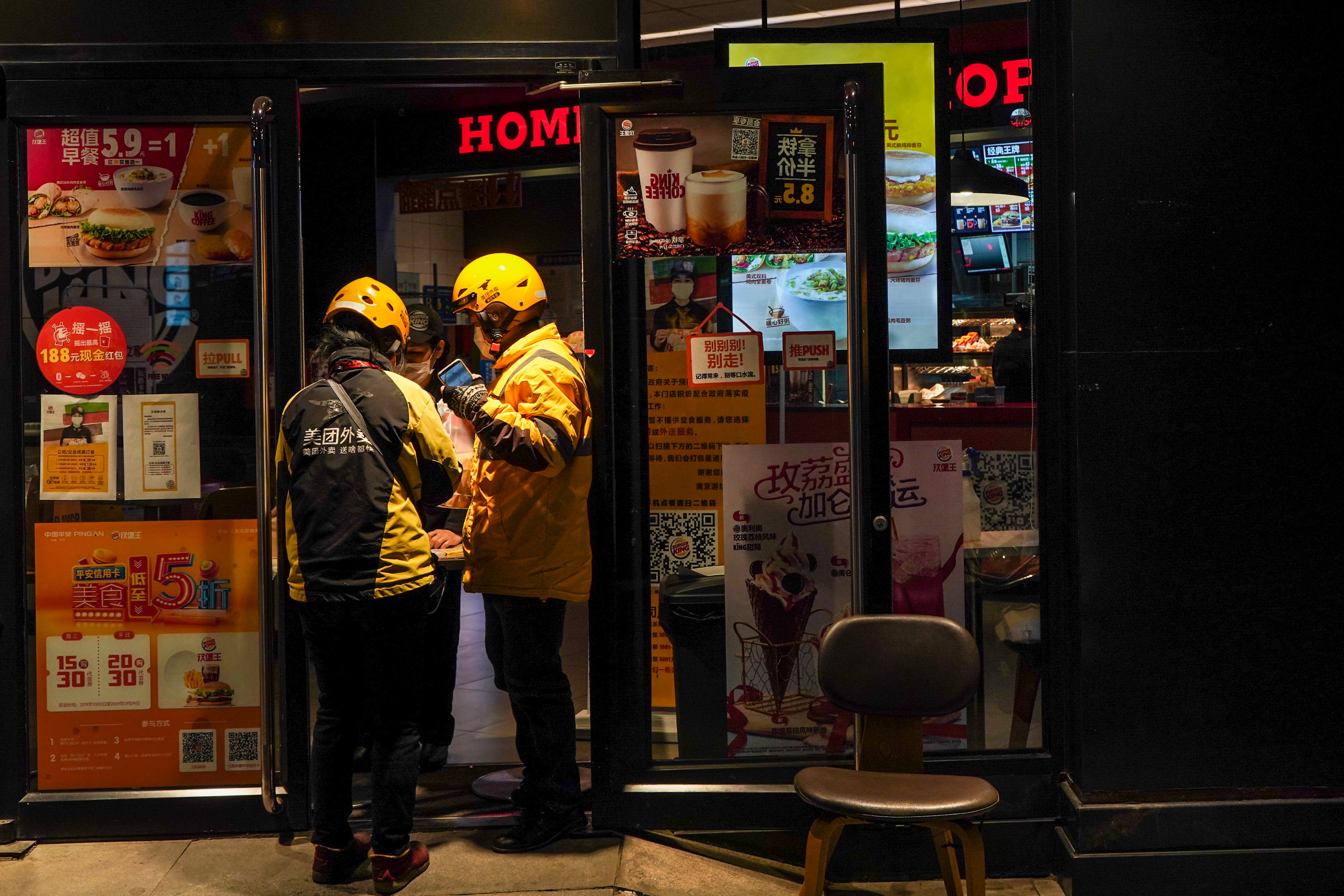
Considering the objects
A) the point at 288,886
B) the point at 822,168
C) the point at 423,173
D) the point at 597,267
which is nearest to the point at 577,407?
the point at 597,267

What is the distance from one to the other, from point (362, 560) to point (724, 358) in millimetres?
1225

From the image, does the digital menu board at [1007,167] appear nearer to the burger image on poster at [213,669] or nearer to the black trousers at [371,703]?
the black trousers at [371,703]

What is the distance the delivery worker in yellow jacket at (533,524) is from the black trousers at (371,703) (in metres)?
0.30

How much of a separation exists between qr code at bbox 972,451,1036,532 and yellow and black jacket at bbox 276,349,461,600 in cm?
164

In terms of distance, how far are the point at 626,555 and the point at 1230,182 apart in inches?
79.8

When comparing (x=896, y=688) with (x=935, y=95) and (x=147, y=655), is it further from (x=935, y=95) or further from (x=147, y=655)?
(x=147, y=655)

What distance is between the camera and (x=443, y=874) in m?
3.27

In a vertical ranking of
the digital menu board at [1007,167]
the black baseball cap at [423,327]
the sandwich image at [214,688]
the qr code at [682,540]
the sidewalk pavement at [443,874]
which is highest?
the digital menu board at [1007,167]

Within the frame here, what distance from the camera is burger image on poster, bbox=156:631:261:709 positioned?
11.8 ft

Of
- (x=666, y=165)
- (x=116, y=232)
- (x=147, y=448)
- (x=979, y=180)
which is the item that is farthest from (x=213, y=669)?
(x=979, y=180)


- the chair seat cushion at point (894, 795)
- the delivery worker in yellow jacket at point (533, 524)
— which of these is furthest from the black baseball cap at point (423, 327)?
the chair seat cushion at point (894, 795)

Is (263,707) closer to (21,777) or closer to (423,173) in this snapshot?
(21,777)

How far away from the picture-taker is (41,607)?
3545 mm

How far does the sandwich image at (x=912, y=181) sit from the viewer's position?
11.5ft
